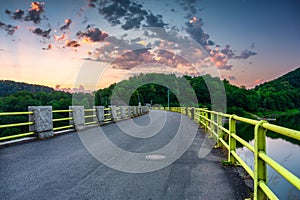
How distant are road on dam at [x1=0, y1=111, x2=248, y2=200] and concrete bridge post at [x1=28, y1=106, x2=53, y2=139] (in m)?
2.12

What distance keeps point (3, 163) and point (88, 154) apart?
2.19 m

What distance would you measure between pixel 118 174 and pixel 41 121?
663 cm

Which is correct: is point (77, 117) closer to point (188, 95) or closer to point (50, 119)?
point (50, 119)

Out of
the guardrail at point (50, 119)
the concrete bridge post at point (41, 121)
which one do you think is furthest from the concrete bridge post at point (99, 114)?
the concrete bridge post at point (41, 121)

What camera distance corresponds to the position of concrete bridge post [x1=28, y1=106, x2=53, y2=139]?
33.9 feet

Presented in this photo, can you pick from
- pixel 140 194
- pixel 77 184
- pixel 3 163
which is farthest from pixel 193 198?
pixel 3 163

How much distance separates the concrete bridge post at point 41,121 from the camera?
1033 cm

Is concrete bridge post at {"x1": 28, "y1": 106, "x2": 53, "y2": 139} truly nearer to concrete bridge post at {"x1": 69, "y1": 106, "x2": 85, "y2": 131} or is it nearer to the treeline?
concrete bridge post at {"x1": 69, "y1": 106, "x2": 85, "y2": 131}

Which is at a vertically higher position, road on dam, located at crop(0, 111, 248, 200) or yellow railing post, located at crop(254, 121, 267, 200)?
yellow railing post, located at crop(254, 121, 267, 200)

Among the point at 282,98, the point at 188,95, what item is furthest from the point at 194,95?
the point at 282,98

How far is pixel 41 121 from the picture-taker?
414 inches

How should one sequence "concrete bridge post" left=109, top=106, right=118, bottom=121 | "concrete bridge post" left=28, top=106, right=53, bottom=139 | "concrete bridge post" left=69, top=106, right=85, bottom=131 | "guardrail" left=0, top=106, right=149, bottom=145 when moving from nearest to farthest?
"guardrail" left=0, top=106, right=149, bottom=145 < "concrete bridge post" left=28, top=106, right=53, bottom=139 < "concrete bridge post" left=69, top=106, right=85, bottom=131 < "concrete bridge post" left=109, top=106, right=118, bottom=121

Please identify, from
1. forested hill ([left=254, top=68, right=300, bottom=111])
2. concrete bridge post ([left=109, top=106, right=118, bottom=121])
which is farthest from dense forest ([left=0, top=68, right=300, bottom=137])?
concrete bridge post ([left=109, top=106, right=118, bottom=121])

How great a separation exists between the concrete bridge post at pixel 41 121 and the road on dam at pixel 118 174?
212 centimetres
